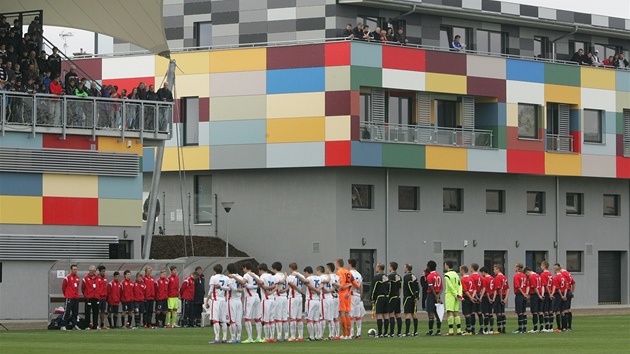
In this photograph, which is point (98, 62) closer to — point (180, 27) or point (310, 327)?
point (180, 27)

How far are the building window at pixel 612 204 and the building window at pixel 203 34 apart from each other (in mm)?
21332

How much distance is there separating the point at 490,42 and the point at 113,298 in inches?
1121

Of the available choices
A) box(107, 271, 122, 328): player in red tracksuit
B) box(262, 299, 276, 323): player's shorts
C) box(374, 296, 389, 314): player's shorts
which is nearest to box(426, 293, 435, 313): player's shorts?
box(374, 296, 389, 314): player's shorts

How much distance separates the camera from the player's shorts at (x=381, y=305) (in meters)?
35.8

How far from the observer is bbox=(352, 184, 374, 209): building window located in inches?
2291

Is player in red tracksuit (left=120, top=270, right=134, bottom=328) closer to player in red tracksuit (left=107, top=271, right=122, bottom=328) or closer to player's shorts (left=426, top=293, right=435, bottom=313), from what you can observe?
player in red tracksuit (left=107, top=271, right=122, bottom=328)

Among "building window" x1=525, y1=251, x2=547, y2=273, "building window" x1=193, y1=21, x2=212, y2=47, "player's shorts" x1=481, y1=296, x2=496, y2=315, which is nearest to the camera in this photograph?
"player's shorts" x1=481, y1=296, x2=496, y2=315

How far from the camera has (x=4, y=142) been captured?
44594mm

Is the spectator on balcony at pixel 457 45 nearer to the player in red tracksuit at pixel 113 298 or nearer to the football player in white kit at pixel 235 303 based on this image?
the player in red tracksuit at pixel 113 298

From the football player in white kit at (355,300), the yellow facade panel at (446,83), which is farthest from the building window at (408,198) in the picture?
the football player in white kit at (355,300)

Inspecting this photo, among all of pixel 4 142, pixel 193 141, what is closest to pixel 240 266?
pixel 193 141

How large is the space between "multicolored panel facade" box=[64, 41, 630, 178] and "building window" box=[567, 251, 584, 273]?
13.7ft

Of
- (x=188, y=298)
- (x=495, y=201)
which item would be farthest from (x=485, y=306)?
(x=495, y=201)

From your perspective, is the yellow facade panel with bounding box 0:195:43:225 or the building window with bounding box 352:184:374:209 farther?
the building window with bounding box 352:184:374:209
